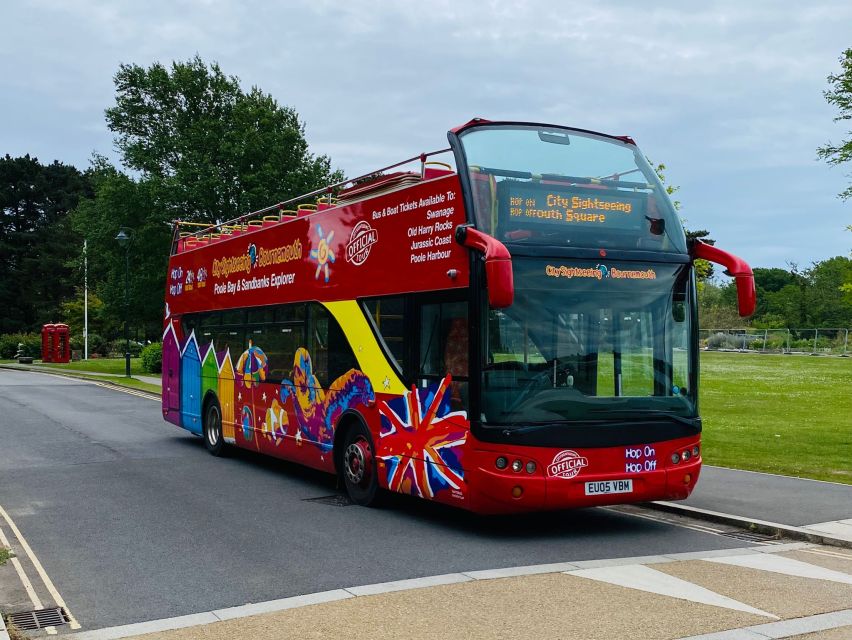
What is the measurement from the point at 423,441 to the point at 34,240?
89.0 m

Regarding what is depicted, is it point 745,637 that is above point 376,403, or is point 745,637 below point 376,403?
below

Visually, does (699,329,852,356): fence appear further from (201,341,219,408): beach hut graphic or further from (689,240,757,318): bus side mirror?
(689,240,757,318): bus side mirror

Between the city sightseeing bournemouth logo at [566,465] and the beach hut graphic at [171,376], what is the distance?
1109 centimetres

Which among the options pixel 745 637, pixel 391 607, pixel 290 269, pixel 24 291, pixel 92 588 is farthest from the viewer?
pixel 24 291

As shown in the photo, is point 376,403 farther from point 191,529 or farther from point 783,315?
point 783,315

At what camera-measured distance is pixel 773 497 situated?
36.1ft

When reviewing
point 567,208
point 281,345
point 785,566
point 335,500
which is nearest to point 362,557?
Answer: point 335,500

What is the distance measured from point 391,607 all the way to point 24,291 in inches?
3540

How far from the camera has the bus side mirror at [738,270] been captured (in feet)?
30.5

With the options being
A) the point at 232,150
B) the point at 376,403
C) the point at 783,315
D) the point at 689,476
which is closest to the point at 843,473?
the point at 689,476

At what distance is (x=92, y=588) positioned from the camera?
742cm

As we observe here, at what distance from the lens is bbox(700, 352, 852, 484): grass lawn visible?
14.5 m

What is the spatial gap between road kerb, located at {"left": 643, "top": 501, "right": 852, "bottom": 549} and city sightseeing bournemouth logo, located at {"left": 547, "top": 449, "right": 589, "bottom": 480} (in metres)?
2.04

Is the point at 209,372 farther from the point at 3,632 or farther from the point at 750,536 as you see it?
the point at 3,632
